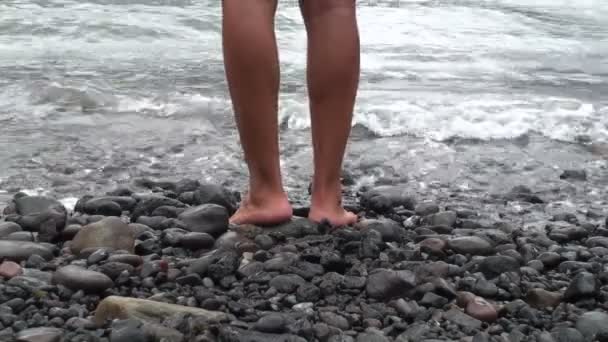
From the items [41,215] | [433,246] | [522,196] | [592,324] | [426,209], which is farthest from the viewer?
[522,196]

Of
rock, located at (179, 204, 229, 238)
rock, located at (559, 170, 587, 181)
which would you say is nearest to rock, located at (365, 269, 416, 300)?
rock, located at (179, 204, 229, 238)

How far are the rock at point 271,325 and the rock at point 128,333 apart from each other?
0.89 feet

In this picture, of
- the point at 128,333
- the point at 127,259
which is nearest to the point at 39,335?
the point at 128,333

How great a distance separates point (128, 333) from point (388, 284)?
0.78m

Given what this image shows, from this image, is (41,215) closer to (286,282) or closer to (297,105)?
(286,282)

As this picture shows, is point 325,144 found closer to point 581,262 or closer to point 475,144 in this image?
point 581,262

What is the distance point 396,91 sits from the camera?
586 centimetres

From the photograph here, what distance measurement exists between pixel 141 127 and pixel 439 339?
2.93 m

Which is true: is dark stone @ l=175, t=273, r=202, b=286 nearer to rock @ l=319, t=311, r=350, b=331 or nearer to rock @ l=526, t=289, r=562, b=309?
rock @ l=319, t=311, r=350, b=331

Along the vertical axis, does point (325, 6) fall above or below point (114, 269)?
above

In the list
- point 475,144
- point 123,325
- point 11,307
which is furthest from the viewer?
point 475,144

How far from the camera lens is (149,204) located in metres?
3.08

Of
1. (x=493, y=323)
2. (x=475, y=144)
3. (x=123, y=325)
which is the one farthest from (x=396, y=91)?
(x=123, y=325)

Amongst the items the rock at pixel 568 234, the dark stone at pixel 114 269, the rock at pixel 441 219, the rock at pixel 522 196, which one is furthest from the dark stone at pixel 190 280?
the rock at pixel 522 196
